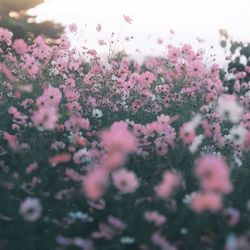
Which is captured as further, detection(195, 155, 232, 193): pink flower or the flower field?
the flower field

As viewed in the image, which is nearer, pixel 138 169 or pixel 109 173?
pixel 109 173

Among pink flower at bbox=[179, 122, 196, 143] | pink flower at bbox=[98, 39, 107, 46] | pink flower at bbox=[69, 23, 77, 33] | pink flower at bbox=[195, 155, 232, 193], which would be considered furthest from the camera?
pink flower at bbox=[69, 23, 77, 33]

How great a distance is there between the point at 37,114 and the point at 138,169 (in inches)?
44.8

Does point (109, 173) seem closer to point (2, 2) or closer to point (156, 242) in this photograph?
point (156, 242)

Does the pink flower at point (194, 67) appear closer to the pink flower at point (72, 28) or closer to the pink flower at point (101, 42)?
the pink flower at point (101, 42)

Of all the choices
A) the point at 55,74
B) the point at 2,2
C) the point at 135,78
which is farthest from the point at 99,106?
the point at 2,2

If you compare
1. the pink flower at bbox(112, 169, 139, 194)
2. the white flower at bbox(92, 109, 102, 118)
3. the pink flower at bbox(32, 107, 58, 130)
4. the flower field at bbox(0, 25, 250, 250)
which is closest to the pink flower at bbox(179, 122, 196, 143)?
the flower field at bbox(0, 25, 250, 250)


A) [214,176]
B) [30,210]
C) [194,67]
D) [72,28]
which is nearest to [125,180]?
[30,210]

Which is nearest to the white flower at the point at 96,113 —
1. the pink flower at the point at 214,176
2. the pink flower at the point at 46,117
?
the pink flower at the point at 46,117

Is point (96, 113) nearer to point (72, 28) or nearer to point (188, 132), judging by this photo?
point (188, 132)

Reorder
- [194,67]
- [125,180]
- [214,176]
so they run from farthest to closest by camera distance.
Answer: [194,67] < [125,180] < [214,176]

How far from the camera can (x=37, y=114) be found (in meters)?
3.19

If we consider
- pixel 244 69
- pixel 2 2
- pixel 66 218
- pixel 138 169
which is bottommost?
pixel 66 218

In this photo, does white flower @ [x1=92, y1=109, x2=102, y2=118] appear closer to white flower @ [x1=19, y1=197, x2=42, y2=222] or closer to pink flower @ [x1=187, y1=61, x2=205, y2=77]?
pink flower @ [x1=187, y1=61, x2=205, y2=77]
